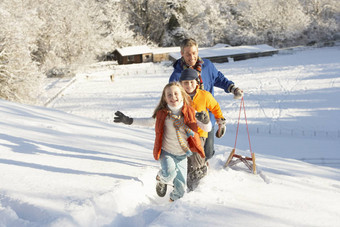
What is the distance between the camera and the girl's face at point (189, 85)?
3.64 m

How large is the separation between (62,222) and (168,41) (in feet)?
135

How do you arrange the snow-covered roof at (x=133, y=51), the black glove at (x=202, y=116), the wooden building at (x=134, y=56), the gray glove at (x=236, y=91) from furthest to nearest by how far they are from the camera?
the wooden building at (x=134, y=56) < the snow-covered roof at (x=133, y=51) < the gray glove at (x=236, y=91) < the black glove at (x=202, y=116)

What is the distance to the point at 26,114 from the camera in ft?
21.3

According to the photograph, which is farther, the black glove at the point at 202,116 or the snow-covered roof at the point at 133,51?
the snow-covered roof at the point at 133,51

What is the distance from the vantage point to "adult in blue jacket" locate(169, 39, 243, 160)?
380 centimetres

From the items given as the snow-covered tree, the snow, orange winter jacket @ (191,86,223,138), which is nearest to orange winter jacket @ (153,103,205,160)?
orange winter jacket @ (191,86,223,138)

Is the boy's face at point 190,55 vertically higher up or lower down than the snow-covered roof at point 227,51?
higher up

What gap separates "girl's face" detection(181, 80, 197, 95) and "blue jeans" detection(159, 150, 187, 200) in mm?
788

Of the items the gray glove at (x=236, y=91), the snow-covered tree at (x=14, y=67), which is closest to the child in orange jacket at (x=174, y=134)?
the gray glove at (x=236, y=91)

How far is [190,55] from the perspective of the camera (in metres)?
3.82

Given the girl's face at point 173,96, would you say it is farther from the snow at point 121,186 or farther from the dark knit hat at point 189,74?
the snow at point 121,186

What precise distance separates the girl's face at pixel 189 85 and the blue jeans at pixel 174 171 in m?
0.79

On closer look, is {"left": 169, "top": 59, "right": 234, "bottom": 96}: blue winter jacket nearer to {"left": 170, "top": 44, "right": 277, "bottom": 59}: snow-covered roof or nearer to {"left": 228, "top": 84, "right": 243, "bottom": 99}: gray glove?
{"left": 228, "top": 84, "right": 243, "bottom": 99}: gray glove

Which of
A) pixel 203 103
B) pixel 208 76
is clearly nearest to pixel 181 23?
pixel 208 76
